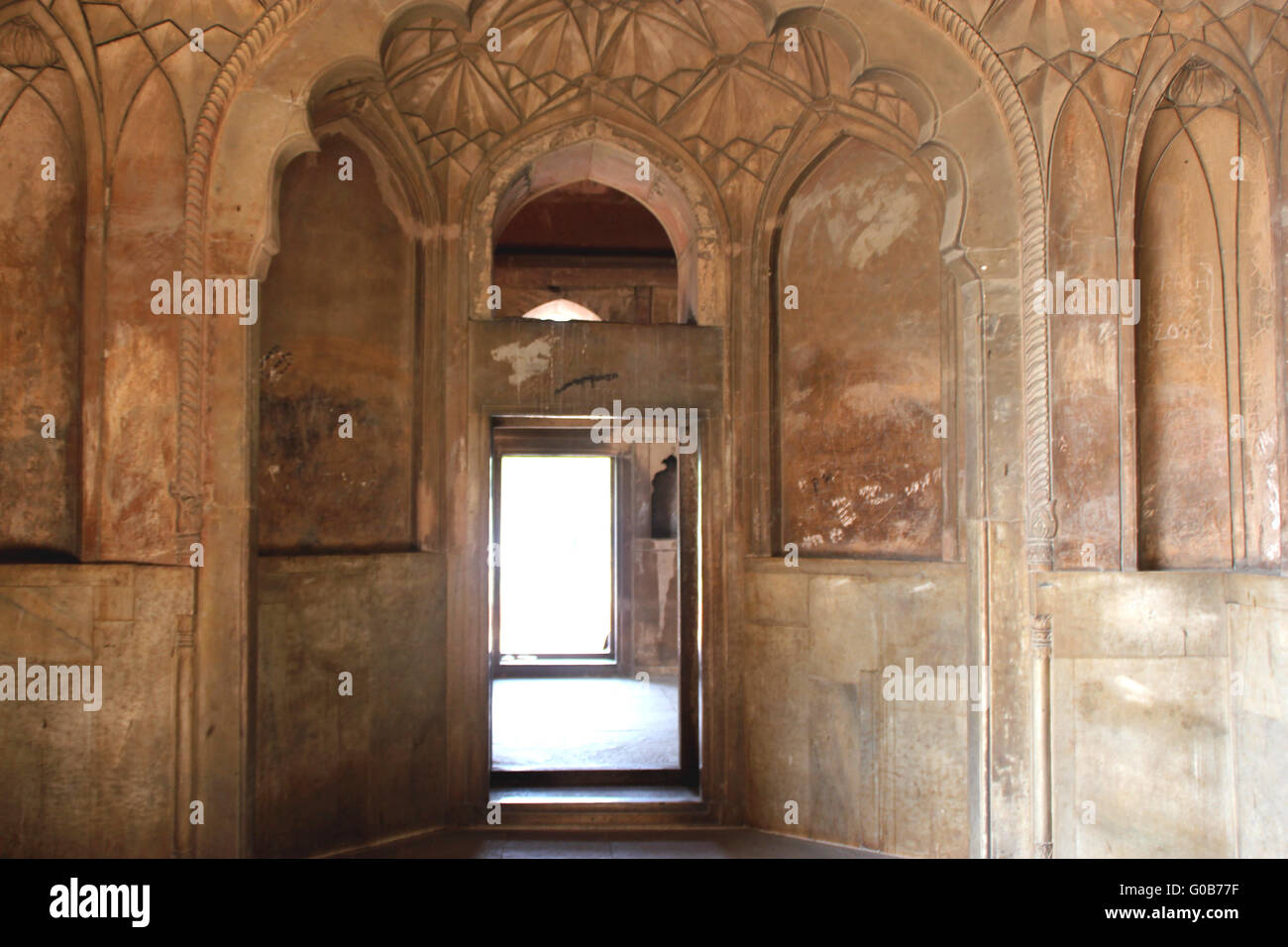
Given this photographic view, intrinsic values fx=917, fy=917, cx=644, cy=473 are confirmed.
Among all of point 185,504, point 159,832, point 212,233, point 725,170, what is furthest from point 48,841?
point 725,170

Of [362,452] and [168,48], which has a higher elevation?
[168,48]

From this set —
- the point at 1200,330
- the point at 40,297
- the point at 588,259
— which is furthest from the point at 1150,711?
the point at 588,259

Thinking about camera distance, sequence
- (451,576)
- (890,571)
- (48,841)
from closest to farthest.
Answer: (48,841), (890,571), (451,576)

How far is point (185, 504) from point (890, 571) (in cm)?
418

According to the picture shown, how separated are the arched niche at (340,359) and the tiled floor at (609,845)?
2003 mm

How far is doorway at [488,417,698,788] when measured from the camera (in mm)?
7480

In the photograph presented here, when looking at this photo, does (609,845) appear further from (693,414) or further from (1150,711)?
(1150,711)

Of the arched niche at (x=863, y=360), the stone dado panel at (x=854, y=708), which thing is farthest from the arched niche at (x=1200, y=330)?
the stone dado panel at (x=854, y=708)

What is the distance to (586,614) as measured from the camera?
44.4 feet

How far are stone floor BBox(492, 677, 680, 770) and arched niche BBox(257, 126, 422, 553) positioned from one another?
2.42 m

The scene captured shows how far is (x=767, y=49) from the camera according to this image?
6.28 m

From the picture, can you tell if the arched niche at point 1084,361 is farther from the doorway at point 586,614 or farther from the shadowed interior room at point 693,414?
the doorway at point 586,614

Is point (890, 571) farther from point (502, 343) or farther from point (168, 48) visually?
point (168, 48)

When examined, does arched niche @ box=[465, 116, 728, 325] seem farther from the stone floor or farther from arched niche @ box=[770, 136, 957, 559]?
the stone floor
